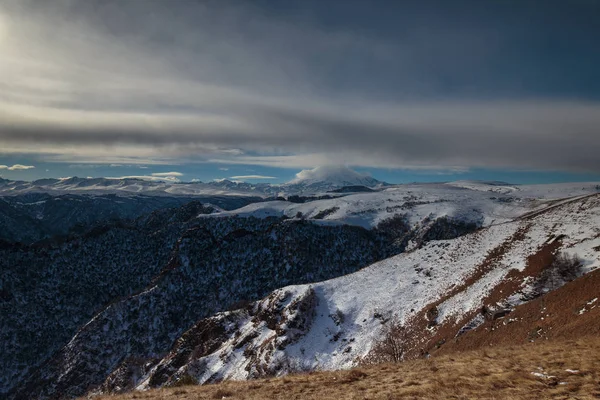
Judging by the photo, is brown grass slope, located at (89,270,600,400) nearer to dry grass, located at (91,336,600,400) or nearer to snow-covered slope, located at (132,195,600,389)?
dry grass, located at (91,336,600,400)

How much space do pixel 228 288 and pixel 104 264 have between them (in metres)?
63.5

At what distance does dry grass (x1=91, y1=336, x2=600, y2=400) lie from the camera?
1320 cm

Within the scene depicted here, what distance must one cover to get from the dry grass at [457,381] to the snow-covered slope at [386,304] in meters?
27.1

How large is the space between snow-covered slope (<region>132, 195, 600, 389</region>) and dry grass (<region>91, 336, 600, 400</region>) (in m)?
27.1

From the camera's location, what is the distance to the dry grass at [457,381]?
520 inches

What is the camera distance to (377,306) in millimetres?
59812

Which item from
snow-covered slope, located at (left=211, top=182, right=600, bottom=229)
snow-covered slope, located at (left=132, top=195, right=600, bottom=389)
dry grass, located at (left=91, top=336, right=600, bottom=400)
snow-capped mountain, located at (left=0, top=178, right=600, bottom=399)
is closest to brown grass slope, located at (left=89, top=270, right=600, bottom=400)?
dry grass, located at (left=91, top=336, right=600, bottom=400)

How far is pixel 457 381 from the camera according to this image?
14.6 metres

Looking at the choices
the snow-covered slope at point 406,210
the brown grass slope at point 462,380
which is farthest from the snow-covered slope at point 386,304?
the snow-covered slope at point 406,210

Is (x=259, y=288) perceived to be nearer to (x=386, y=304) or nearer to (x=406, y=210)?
(x=386, y=304)

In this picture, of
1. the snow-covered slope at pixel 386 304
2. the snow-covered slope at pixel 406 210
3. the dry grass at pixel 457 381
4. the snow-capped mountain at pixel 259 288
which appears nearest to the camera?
the dry grass at pixel 457 381

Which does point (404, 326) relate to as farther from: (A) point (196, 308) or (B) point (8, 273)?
(B) point (8, 273)

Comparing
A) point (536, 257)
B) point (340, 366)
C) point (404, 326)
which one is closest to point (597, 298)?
point (536, 257)

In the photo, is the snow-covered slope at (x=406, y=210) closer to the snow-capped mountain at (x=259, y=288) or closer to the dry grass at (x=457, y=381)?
the snow-capped mountain at (x=259, y=288)
